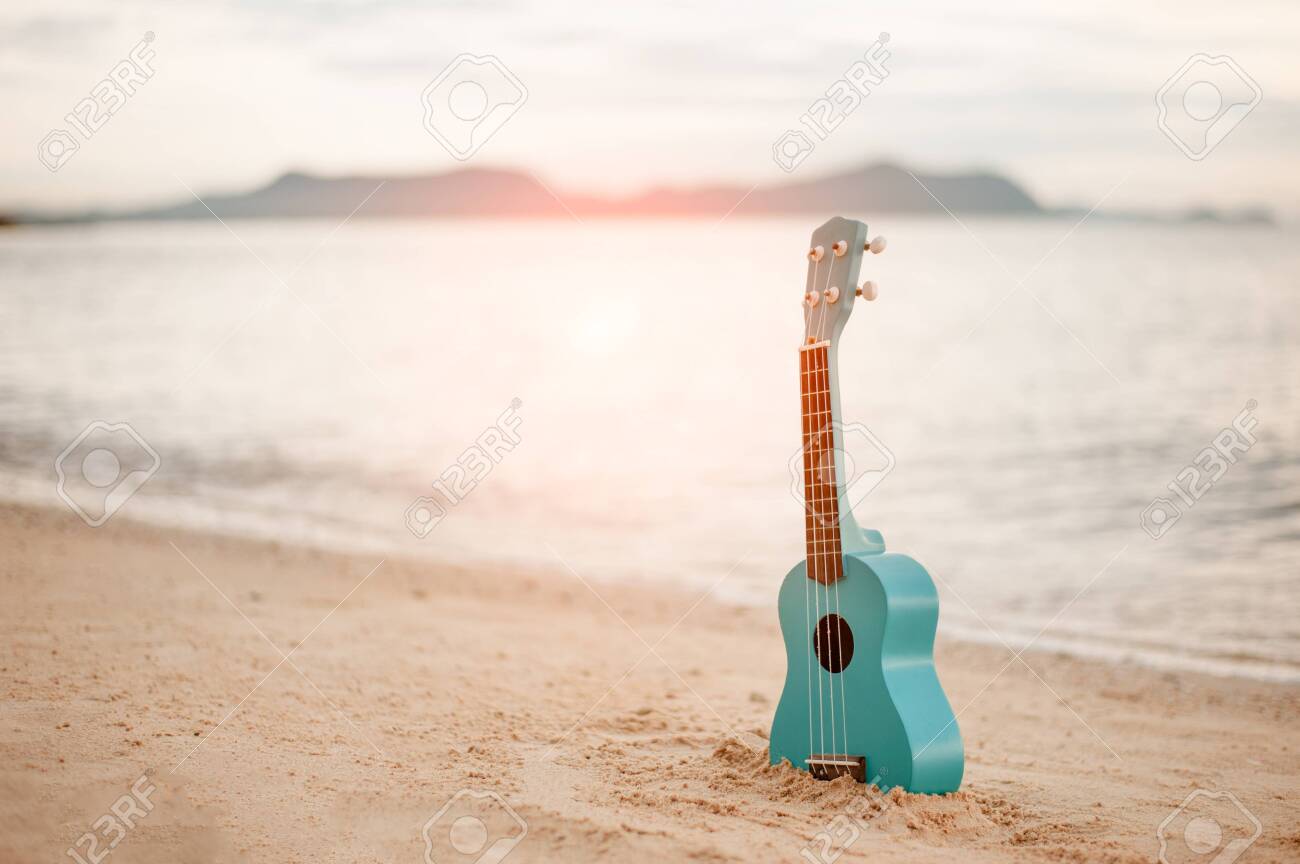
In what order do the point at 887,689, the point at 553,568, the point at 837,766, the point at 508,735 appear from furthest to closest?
the point at 553,568 < the point at 508,735 < the point at 837,766 < the point at 887,689

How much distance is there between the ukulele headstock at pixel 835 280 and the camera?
12.8ft

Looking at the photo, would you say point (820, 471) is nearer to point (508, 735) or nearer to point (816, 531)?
point (816, 531)

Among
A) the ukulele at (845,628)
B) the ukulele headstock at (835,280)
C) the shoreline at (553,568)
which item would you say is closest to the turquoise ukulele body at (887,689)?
the ukulele at (845,628)

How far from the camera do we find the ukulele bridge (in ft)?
12.6

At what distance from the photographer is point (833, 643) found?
393cm

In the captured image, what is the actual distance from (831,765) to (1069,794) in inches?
38.3

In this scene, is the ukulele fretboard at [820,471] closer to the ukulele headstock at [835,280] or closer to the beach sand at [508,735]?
the ukulele headstock at [835,280]

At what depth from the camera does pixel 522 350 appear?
2673 centimetres

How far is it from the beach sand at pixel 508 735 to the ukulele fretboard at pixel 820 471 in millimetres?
725

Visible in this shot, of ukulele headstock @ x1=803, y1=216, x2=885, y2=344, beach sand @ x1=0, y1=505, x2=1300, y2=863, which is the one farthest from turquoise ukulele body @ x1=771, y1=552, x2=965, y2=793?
ukulele headstock @ x1=803, y1=216, x2=885, y2=344

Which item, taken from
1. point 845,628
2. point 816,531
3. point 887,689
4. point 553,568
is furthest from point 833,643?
point 553,568

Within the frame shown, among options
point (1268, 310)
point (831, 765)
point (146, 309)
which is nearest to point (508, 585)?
A: point (831, 765)

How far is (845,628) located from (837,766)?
453 millimetres

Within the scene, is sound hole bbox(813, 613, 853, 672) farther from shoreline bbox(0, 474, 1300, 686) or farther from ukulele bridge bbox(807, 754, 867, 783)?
shoreline bbox(0, 474, 1300, 686)
